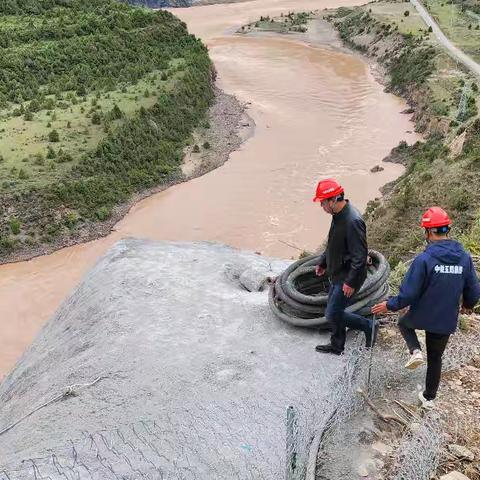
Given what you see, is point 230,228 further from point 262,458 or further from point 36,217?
point 262,458

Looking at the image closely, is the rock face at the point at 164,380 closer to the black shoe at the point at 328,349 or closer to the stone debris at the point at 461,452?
the black shoe at the point at 328,349

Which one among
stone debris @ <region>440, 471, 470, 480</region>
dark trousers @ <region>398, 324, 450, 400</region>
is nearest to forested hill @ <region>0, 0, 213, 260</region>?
dark trousers @ <region>398, 324, 450, 400</region>

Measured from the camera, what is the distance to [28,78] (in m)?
33.4

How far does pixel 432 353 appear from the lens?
6105 millimetres

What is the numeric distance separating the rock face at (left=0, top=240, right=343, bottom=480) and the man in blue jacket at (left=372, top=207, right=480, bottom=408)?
5.17 ft

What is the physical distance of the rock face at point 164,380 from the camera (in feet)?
19.9

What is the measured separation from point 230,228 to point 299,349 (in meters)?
16.3

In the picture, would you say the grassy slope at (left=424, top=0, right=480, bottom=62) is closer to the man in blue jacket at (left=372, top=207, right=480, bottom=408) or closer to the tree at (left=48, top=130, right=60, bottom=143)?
the tree at (left=48, top=130, right=60, bottom=143)

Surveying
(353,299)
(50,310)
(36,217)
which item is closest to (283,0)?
(36,217)

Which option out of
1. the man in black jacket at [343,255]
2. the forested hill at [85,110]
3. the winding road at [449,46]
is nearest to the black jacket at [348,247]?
the man in black jacket at [343,255]

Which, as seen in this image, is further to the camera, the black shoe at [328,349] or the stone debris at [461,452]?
the black shoe at [328,349]

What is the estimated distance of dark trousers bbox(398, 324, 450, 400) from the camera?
599cm

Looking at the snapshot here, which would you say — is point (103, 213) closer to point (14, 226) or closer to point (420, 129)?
point (14, 226)

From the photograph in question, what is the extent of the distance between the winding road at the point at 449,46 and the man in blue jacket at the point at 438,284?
3503 centimetres
